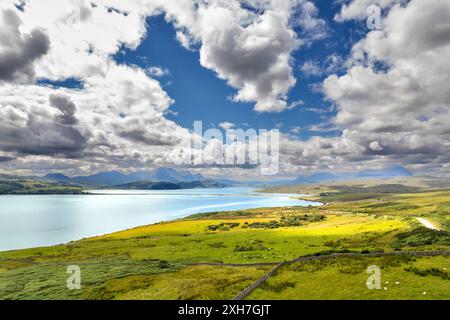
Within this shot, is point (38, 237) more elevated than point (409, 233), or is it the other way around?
point (409, 233)

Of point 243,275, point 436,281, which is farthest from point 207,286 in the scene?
point 436,281

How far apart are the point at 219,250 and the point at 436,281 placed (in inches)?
2090

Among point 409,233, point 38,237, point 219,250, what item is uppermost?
point 409,233

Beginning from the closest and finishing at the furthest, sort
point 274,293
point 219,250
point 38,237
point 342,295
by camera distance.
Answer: point 342,295, point 274,293, point 219,250, point 38,237

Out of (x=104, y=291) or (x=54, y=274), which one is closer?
(x=104, y=291)

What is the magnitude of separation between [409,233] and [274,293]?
5431cm

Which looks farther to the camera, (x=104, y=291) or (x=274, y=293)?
(x=104, y=291)

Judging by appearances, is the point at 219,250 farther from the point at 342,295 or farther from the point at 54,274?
the point at 342,295

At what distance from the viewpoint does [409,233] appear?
2803 inches
